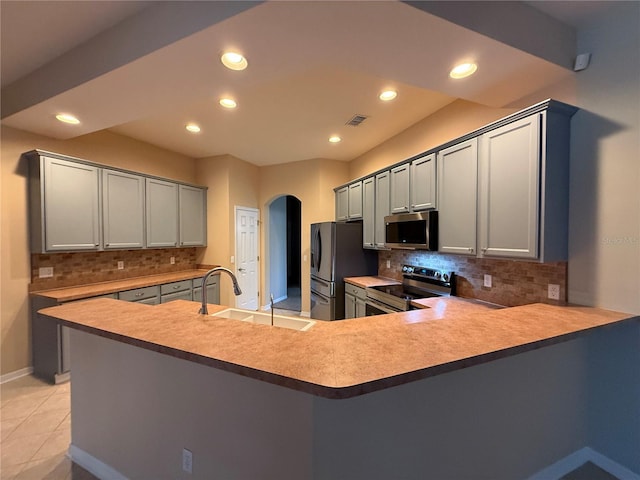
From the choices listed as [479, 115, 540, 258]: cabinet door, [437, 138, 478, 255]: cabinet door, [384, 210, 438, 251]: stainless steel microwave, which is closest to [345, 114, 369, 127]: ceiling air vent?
[437, 138, 478, 255]: cabinet door

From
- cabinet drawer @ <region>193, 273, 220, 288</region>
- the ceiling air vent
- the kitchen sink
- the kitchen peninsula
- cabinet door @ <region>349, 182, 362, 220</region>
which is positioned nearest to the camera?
the kitchen peninsula

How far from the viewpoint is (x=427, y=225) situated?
268 centimetres

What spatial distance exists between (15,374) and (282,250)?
185 inches

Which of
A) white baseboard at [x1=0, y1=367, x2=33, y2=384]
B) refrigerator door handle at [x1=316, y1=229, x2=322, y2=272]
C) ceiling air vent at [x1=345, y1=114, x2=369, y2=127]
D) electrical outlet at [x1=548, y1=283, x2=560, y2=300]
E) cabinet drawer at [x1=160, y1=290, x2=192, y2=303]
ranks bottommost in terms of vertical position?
white baseboard at [x1=0, y1=367, x2=33, y2=384]

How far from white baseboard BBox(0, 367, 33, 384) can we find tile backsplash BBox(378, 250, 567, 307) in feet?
15.2

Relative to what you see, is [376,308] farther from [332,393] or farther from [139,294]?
[139,294]

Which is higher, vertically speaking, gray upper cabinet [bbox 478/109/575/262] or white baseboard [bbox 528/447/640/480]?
gray upper cabinet [bbox 478/109/575/262]

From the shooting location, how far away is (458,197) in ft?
7.83

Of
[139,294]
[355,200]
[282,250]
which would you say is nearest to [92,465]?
[139,294]

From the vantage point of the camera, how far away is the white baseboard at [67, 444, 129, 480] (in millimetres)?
1621

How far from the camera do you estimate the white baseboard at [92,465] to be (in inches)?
63.8

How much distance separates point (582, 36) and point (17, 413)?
5.24 metres

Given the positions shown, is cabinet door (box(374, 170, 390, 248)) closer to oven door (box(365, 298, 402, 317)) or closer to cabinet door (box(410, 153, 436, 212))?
cabinet door (box(410, 153, 436, 212))

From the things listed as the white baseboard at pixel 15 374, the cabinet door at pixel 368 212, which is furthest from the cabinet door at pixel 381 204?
the white baseboard at pixel 15 374
